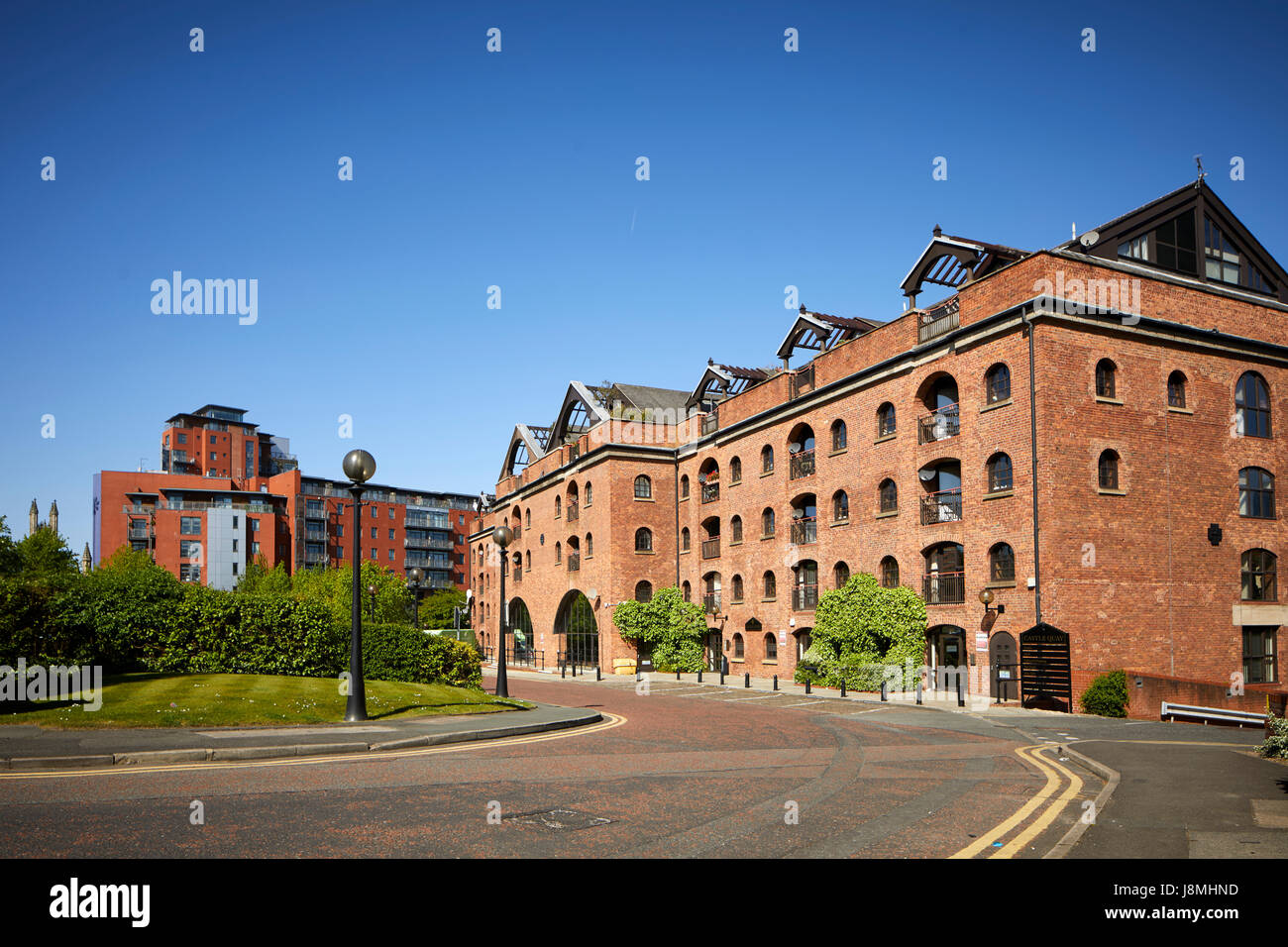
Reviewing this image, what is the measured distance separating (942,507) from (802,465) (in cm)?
927

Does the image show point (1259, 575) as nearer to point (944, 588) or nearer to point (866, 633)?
point (944, 588)

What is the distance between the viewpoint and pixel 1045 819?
884cm

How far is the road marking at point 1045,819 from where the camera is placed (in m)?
7.51

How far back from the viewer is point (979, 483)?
29.2m

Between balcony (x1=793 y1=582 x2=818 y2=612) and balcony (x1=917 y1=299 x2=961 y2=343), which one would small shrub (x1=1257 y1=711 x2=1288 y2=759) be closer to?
balcony (x1=917 y1=299 x2=961 y2=343)

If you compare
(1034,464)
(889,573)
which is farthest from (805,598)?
(1034,464)

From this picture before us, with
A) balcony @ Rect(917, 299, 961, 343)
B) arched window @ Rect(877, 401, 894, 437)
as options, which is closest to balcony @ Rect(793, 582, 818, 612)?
arched window @ Rect(877, 401, 894, 437)

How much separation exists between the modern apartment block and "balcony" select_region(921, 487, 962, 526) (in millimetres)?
84845

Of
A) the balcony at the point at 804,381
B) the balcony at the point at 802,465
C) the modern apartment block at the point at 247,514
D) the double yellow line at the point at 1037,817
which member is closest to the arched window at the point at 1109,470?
the balcony at the point at 802,465

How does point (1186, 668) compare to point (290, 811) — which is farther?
point (1186, 668)
